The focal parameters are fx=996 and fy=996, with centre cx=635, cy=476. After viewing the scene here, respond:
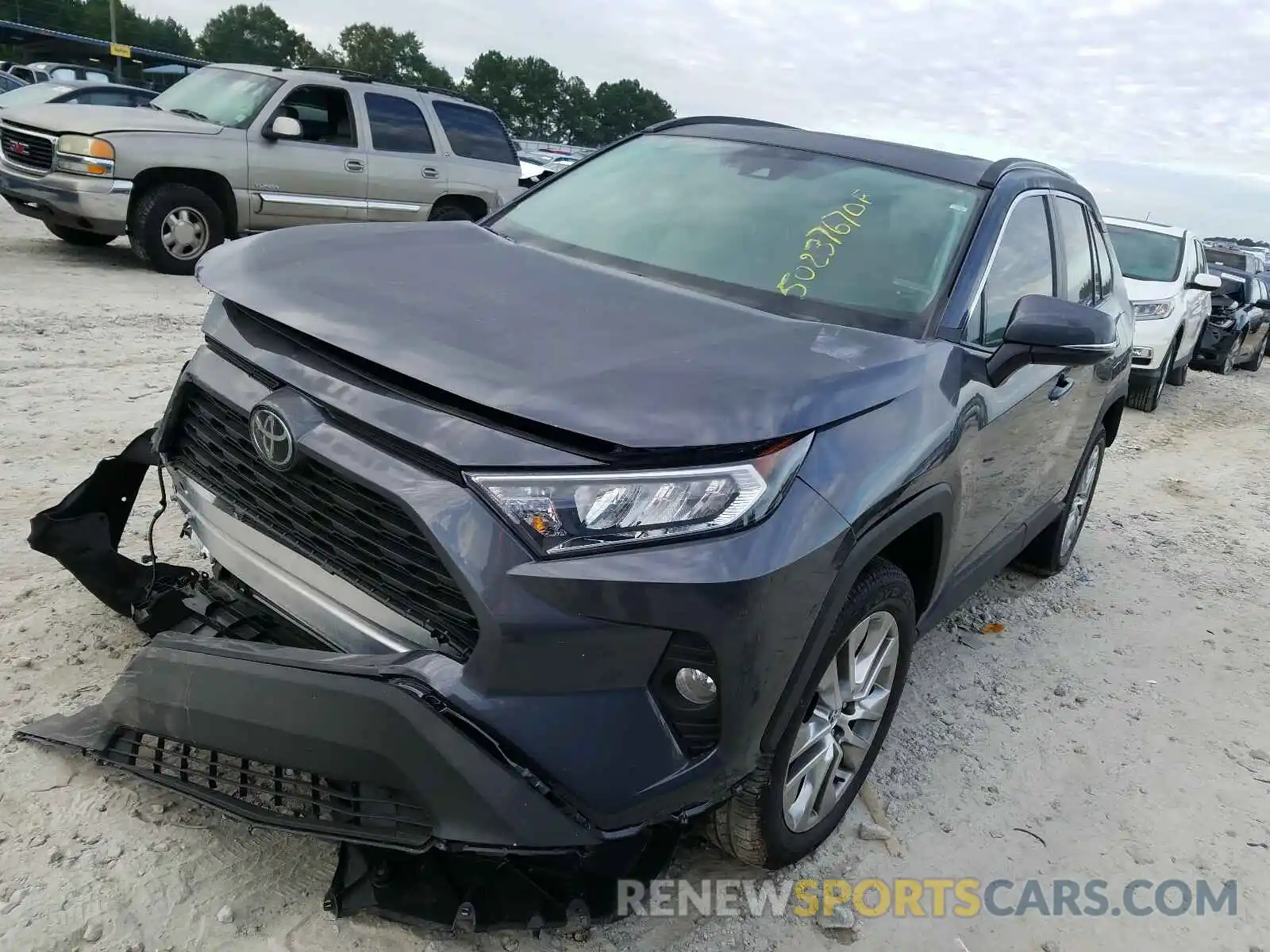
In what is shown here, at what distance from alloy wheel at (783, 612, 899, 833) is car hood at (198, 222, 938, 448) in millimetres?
654

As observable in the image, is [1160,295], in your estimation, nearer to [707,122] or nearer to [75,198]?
[707,122]

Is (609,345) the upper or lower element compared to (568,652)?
upper

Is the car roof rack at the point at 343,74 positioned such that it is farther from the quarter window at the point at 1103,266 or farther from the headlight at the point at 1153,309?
the headlight at the point at 1153,309

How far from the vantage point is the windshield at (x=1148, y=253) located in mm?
10328

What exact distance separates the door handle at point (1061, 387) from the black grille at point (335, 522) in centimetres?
252

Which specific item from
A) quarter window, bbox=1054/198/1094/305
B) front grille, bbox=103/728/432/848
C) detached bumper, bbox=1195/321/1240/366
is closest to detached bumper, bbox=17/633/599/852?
front grille, bbox=103/728/432/848

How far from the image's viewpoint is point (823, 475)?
2109 millimetres

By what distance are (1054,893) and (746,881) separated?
2.93ft

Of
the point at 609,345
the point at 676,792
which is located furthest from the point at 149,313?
the point at 676,792

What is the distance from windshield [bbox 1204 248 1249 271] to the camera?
17.3m

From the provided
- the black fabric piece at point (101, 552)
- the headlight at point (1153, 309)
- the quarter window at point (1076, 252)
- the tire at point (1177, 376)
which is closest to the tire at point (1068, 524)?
the quarter window at point (1076, 252)

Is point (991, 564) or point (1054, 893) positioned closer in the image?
point (1054, 893)

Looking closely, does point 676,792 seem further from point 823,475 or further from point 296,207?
point 296,207

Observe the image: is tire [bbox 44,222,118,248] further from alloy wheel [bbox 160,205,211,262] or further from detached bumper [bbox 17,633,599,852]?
detached bumper [bbox 17,633,599,852]
